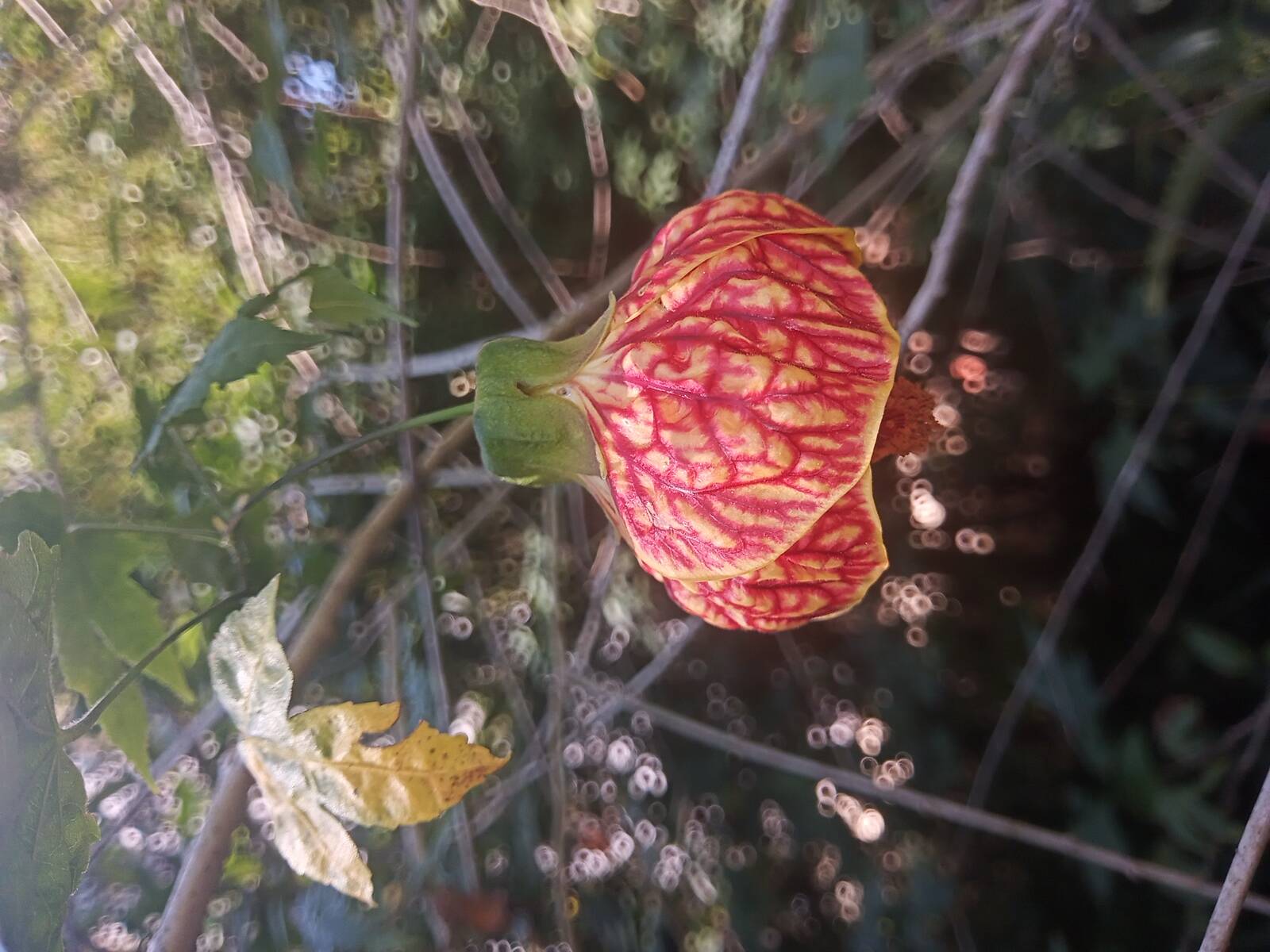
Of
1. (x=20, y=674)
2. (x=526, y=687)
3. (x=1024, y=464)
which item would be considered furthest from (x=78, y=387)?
(x=1024, y=464)

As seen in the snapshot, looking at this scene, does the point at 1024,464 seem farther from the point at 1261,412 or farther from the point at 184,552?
the point at 184,552

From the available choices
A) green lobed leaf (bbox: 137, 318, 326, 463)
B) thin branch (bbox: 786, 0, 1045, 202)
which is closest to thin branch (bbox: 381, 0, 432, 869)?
green lobed leaf (bbox: 137, 318, 326, 463)

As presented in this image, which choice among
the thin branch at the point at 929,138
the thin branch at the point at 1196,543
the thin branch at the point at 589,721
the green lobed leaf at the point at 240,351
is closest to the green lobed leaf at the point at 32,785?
the green lobed leaf at the point at 240,351

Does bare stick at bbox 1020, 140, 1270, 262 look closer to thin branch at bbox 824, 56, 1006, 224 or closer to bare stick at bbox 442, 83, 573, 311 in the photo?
thin branch at bbox 824, 56, 1006, 224

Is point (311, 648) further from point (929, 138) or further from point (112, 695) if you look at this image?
point (929, 138)

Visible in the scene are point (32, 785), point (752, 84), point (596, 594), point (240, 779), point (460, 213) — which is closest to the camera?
point (32, 785)

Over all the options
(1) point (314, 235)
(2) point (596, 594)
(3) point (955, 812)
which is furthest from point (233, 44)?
(3) point (955, 812)
